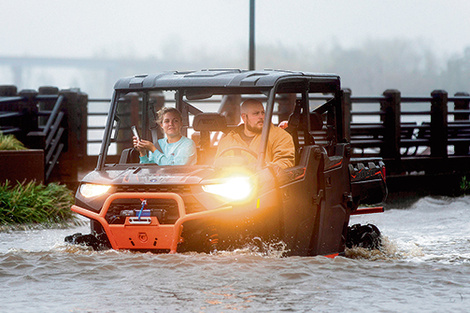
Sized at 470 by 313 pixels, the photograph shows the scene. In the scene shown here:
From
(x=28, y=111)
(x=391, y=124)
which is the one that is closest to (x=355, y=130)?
(x=391, y=124)

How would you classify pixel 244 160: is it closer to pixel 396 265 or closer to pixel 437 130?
pixel 396 265

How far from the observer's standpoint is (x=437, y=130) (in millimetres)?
19219

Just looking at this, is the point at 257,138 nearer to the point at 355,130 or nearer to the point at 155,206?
the point at 155,206

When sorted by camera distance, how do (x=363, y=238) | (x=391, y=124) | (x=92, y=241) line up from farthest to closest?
(x=391, y=124) < (x=363, y=238) < (x=92, y=241)

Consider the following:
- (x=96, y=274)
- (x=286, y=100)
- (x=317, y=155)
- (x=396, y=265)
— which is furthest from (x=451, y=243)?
(x=286, y=100)

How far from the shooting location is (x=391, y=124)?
18734mm

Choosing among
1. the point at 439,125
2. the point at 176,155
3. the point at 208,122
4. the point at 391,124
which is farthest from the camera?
the point at 439,125

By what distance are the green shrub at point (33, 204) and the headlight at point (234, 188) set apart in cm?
589

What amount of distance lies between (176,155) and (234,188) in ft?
4.14

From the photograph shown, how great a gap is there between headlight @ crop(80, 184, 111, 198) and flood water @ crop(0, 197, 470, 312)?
523 millimetres

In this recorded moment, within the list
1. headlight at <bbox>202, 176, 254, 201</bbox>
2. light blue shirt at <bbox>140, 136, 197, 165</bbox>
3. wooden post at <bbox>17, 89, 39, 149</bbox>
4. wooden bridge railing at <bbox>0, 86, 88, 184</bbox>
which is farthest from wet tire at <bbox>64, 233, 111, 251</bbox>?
wooden post at <bbox>17, 89, 39, 149</bbox>

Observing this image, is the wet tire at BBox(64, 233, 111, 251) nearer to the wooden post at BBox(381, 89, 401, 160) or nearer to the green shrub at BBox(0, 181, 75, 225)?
the green shrub at BBox(0, 181, 75, 225)

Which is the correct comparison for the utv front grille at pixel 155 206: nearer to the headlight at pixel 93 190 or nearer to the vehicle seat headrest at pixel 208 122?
the headlight at pixel 93 190

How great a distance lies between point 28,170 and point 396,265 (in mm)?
7164
